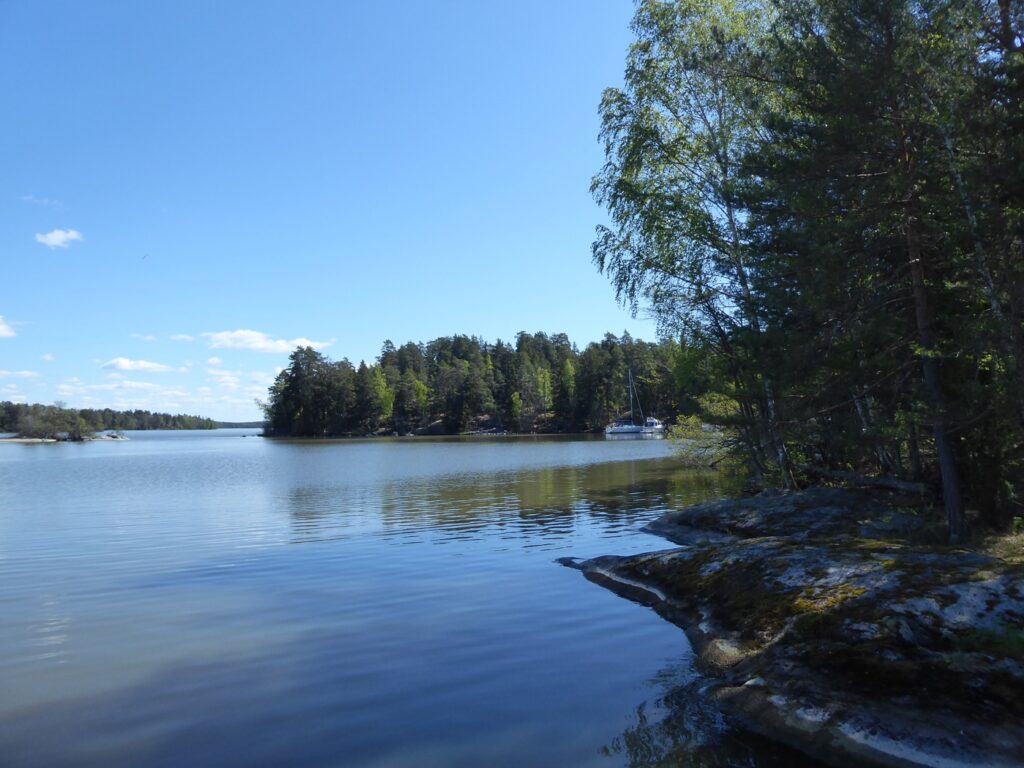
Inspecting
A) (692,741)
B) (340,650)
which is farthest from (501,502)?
(692,741)

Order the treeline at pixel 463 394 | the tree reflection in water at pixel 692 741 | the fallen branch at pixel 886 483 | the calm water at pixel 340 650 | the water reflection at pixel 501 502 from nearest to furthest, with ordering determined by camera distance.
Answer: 1. the tree reflection in water at pixel 692 741
2. the calm water at pixel 340 650
3. the fallen branch at pixel 886 483
4. the water reflection at pixel 501 502
5. the treeline at pixel 463 394

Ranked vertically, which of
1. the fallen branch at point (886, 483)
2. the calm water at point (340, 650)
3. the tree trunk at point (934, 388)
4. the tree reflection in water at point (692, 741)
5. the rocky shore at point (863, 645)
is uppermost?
the tree trunk at point (934, 388)

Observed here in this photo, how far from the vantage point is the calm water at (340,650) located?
584 centimetres

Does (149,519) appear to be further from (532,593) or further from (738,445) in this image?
(738,445)

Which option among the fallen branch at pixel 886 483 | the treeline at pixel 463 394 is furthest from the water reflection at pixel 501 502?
the treeline at pixel 463 394

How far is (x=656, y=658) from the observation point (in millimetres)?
7695

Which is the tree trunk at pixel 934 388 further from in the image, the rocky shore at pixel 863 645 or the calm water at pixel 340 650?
the calm water at pixel 340 650

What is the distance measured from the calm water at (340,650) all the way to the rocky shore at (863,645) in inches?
19.4

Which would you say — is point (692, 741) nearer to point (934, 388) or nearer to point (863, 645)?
point (863, 645)

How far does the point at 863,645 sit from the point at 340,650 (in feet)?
19.1

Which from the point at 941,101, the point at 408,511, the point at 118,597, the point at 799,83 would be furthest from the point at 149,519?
the point at 941,101

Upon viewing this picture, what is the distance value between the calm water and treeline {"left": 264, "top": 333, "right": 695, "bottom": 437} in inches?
3749

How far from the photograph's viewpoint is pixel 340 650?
8414mm

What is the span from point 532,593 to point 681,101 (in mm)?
15668
